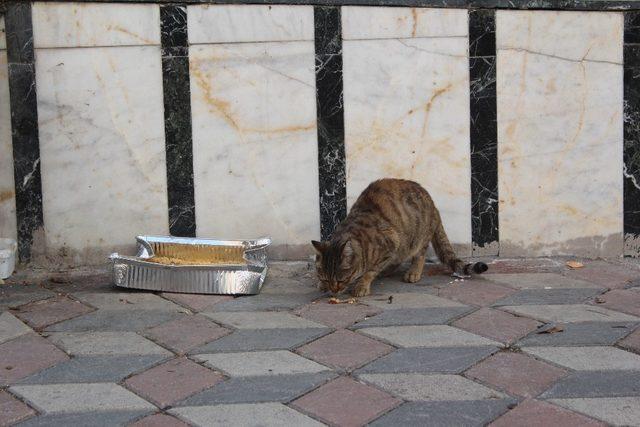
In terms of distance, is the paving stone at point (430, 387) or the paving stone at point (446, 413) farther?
the paving stone at point (430, 387)

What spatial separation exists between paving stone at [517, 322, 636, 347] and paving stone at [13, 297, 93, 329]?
2.25 meters

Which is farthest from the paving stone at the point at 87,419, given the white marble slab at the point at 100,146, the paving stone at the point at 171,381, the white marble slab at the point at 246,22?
the white marble slab at the point at 246,22

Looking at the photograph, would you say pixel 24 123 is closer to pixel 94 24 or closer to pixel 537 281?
pixel 94 24

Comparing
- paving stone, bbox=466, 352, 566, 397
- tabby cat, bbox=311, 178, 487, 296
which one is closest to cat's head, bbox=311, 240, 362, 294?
tabby cat, bbox=311, 178, 487, 296

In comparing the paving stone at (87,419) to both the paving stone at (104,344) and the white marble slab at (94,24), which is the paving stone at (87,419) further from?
the white marble slab at (94,24)

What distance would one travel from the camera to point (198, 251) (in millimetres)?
5348

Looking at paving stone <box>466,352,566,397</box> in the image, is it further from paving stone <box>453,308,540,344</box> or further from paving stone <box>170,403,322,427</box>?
paving stone <box>170,403,322,427</box>

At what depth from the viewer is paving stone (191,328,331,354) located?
4.04 m

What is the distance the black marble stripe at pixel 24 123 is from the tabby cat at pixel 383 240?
1844 mm

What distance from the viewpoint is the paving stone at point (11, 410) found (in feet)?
10.8

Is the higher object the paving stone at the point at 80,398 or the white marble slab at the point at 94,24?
the white marble slab at the point at 94,24

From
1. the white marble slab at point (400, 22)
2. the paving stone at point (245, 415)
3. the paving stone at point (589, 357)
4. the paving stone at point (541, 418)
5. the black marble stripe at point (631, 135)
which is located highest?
the white marble slab at point (400, 22)

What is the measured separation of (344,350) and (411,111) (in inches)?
82.3

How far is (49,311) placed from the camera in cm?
463
